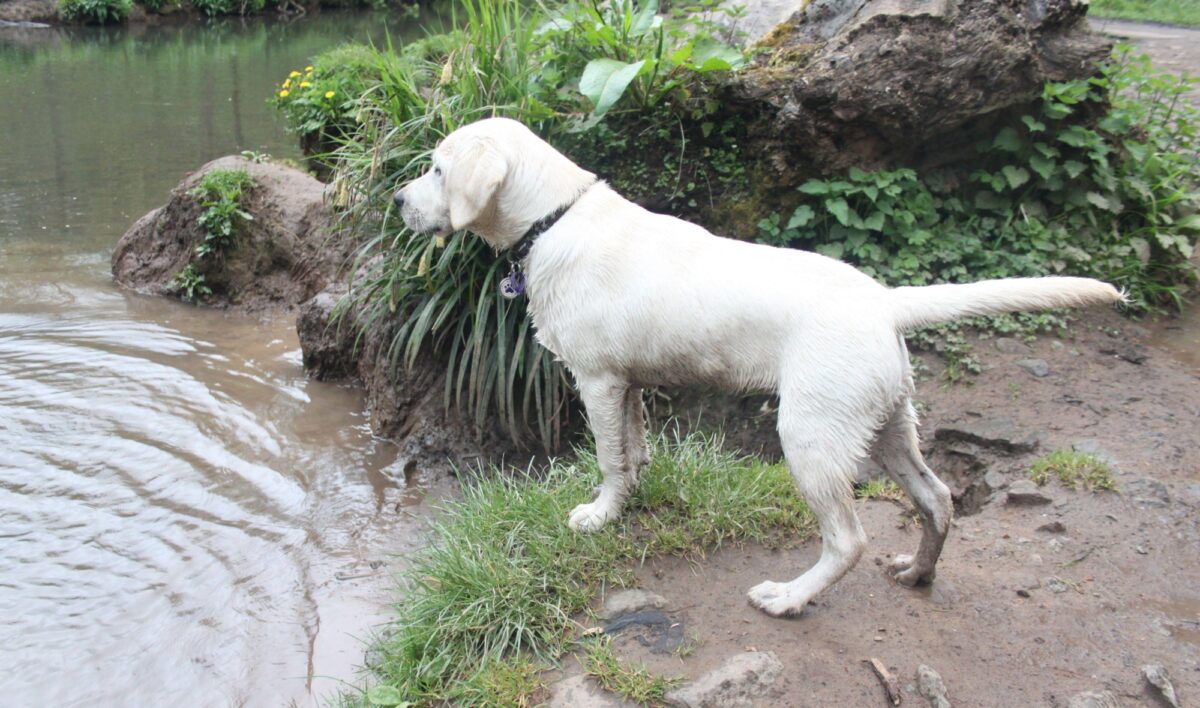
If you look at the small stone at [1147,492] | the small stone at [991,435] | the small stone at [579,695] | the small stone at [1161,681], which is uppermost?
the small stone at [1147,492]

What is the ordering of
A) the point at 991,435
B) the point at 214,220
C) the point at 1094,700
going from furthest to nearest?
the point at 214,220 < the point at 991,435 < the point at 1094,700

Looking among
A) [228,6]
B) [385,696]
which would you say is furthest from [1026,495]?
[228,6]

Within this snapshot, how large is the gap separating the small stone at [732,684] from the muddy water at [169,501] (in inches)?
62.0

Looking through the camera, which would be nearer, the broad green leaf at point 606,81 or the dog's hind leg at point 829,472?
the dog's hind leg at point 829,472

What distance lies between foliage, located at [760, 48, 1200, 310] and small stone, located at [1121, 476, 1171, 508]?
1647 millimetres

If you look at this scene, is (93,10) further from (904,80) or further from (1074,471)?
(1074,471)

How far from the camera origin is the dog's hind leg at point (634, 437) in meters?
3.83

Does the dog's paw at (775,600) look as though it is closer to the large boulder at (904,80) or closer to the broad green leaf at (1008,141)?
the large boulder at (904,80)

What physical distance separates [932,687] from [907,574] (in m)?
0.61

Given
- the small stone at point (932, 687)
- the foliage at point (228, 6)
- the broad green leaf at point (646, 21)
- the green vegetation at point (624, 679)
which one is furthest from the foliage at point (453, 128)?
the foliage at point (228, 6)

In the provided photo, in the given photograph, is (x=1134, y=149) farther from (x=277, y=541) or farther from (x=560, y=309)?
(x=277, y=541)

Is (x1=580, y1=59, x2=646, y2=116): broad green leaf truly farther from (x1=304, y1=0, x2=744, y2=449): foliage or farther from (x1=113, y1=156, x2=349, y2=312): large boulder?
(x1=113, y1=156, x2=349, y2=312): large boulder

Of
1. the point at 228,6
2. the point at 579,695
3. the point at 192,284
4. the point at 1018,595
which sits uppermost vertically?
the point at 1018,595

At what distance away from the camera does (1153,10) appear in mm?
14266
